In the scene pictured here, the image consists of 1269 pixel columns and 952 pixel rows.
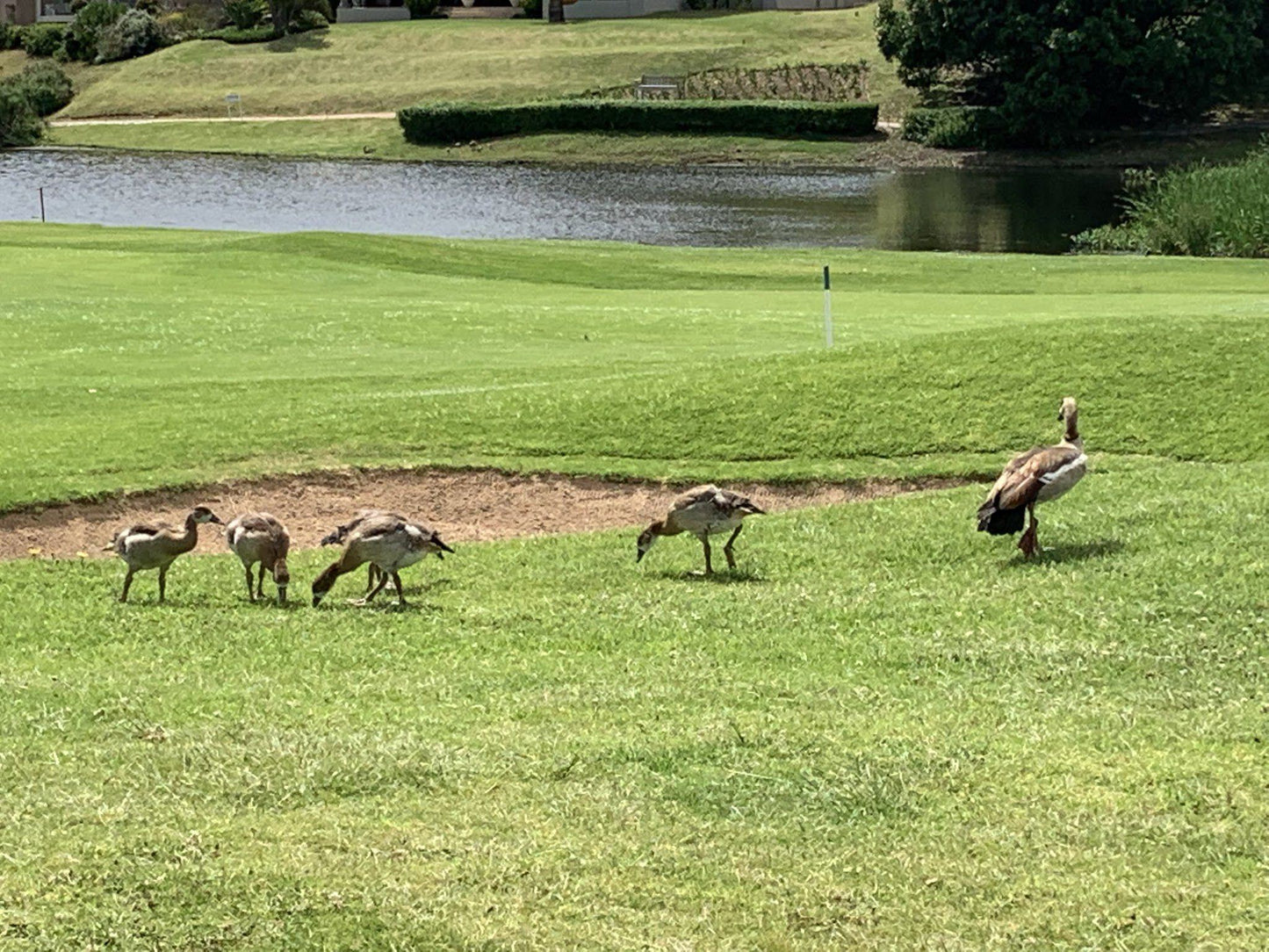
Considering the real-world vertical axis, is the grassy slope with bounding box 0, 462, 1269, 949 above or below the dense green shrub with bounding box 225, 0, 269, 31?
below

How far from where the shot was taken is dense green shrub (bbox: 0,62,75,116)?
10688 centimetres

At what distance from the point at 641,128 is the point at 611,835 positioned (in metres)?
85.7

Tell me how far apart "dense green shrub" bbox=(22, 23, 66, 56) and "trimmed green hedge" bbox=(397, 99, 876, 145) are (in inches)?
1476

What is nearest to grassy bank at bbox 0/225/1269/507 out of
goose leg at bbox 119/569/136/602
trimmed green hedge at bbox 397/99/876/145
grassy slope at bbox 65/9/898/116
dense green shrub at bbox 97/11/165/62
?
goose leg at bbox 119/569/136/602

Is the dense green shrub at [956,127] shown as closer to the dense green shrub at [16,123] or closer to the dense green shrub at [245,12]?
the dense green shrub at [16,123]

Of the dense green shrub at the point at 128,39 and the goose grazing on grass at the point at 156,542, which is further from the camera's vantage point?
the dense green shrub at the point at 128,39

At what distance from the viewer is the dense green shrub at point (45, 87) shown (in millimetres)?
106875

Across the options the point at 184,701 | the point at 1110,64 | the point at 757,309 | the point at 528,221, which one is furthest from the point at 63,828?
the point at 1110,64

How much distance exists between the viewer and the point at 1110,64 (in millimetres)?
79625

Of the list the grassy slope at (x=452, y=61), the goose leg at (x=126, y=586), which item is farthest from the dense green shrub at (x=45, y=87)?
the goose leg at (x=126, y=586)

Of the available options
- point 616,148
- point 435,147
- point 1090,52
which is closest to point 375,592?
point 1090,52

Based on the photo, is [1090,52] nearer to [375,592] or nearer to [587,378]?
[587,378]

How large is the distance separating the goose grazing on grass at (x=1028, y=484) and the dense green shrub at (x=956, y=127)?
2874 inches

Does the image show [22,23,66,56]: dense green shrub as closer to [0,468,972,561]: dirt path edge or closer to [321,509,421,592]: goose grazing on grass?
[0,468,972,561]: dirt path edge
